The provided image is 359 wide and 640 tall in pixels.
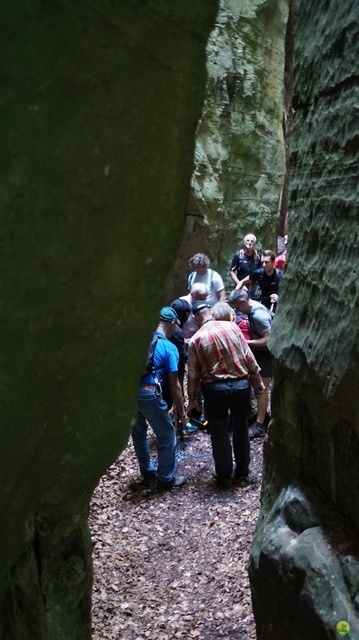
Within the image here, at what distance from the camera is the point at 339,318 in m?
2.58

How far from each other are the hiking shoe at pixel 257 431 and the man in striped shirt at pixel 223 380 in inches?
35.2

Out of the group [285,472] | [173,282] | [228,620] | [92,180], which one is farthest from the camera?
[173,282]

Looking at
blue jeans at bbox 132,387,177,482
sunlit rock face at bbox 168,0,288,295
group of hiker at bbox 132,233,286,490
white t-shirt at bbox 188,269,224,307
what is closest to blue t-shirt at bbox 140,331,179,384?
group of hiker at bbox 132,233,286,490

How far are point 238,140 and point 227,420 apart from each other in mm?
7824

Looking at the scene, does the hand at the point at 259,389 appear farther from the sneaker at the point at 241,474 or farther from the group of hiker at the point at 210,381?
the sneaker at the point at 241,474

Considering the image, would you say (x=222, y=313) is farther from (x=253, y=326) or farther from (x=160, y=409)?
(x=160, y=409)

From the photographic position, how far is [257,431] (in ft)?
22.6

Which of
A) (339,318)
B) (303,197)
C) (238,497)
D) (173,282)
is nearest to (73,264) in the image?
(339,318)

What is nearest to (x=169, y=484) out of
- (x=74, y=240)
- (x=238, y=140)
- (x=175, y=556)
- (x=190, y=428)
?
(x=175, y=556)

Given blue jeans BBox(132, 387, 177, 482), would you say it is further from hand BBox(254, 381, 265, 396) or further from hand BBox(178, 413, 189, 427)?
hand BBox(254, 381, 265, 396)

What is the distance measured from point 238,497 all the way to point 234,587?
1.24 m

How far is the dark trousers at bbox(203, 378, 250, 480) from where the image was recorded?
5.57 metres

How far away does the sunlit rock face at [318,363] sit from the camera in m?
2.52

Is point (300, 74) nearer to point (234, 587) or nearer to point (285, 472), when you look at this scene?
point (285, 472)
